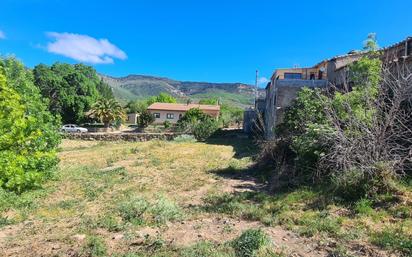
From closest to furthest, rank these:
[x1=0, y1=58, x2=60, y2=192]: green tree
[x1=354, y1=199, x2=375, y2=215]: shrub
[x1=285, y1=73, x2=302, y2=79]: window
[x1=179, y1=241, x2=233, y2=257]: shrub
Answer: [x1=179, y1=241, x2=233, y2=257]: shrub → [x1=354, y1=199, x2=375, y2=215]: shrub → [x1=0, y1=58, x2=60, y2=192]: green tree → [x1=285, y1=73, x2=302, y2=79]: window

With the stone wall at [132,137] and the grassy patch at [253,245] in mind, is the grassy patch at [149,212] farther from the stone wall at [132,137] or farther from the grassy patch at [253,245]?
the stone wall at [132,137]

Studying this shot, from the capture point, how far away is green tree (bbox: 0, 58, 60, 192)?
9.55 metres

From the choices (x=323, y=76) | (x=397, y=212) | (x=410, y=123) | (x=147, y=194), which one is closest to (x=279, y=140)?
(x=410, y=123)

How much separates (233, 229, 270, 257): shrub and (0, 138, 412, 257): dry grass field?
15mm

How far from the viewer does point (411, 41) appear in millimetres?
15695

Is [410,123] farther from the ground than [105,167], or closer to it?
farther from the ground

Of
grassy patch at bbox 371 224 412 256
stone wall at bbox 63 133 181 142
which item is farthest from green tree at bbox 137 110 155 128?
grassy patch at bbox 371 224 412 256

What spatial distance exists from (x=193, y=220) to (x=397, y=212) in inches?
155

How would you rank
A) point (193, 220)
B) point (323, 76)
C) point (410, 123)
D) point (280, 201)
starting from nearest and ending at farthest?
point (193, 220), point (280, 201), point (410, 123), point (323, 76)

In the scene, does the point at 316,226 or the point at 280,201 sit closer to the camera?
the point at 316,226

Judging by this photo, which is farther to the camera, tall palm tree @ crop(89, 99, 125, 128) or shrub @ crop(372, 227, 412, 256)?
tall palm tree @ crop(89, 99, 125, 128)

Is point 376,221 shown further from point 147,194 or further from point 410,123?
point 147,194

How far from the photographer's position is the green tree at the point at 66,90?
47.2 metres

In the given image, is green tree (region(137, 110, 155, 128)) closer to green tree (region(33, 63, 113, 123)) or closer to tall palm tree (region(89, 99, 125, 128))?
tall palm tree (region(89, 99, 125, 128))
